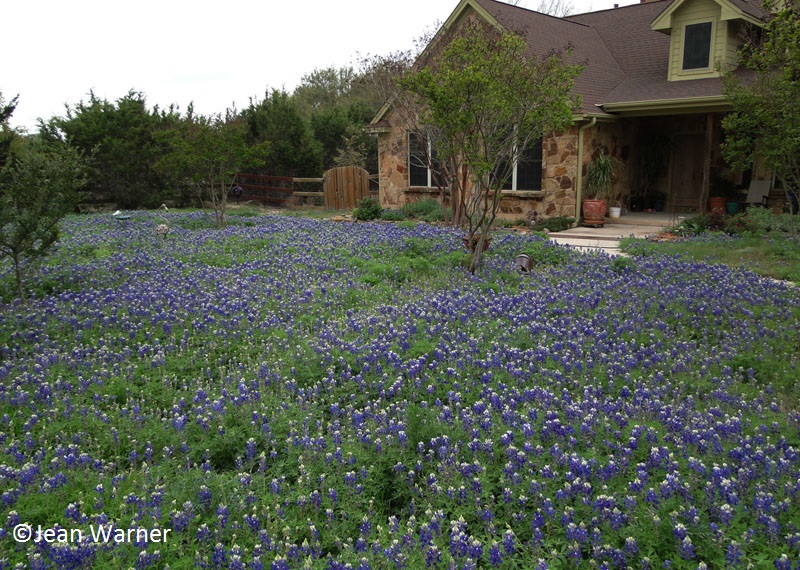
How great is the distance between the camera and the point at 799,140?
8.32 m

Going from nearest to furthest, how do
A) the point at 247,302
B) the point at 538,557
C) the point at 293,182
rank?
the point at 538,557 < the point at 247,302 < the point at 293,182

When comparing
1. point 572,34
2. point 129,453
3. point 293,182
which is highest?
point 572,34

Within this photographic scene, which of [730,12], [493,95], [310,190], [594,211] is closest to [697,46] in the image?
[730,12]

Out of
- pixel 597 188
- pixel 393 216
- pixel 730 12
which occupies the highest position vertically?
pixel 730 12

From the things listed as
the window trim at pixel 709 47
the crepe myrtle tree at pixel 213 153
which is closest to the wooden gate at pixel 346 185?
the crepe myrtle tree at pixel 213 153

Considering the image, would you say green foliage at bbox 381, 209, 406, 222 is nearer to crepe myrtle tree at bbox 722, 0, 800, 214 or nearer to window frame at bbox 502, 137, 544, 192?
window frame at bbox 502, 137, 544, 192

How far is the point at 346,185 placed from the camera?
21500mm

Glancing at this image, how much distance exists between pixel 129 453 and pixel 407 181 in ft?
52.6

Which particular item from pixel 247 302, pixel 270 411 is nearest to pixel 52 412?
pixel 270 411

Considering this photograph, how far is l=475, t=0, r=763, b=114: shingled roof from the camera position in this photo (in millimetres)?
15094

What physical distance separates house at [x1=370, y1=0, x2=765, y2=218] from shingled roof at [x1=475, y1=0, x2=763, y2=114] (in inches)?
1.6

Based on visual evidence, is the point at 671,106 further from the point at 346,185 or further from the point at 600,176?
the point at 346,185

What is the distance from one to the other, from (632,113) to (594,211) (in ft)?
9.88

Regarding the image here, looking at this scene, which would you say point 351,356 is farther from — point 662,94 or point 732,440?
point 662,94
